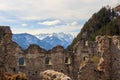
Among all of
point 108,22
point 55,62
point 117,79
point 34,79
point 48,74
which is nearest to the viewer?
point 48,74

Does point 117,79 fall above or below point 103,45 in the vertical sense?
below

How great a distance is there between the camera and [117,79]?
39.2 meters

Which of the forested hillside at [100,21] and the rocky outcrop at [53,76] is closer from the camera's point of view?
the rocky outcrop at [53,76]

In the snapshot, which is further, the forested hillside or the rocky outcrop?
the forested hillside

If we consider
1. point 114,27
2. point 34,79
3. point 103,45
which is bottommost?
point 34,79

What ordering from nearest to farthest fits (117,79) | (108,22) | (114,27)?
1. (117,79)
2. (114,27)
3. (108,22)

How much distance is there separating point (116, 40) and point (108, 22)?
93.3 metres

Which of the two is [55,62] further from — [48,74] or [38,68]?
[48,74]

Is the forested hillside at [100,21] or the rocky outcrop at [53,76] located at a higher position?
the forested hillside at [100,21]

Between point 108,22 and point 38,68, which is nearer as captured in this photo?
point 38,68

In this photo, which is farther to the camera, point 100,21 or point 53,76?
point 100,21

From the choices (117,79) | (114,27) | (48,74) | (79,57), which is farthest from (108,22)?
(48,74)

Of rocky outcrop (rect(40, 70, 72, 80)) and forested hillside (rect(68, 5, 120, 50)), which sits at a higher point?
forested hillside (rect(68, 5, 120, 50))

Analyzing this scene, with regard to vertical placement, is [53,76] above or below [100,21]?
below
